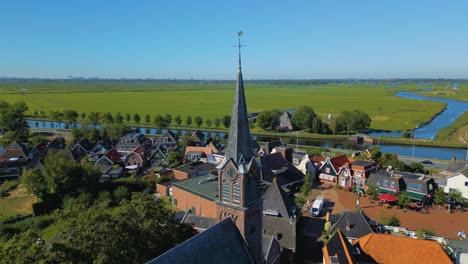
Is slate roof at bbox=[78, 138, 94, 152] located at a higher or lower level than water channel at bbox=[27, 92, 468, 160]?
higher

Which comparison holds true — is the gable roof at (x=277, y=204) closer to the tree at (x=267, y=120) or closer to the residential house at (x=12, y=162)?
the residential house at (x=12, y=162)

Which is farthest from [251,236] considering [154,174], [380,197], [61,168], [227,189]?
[154,174]

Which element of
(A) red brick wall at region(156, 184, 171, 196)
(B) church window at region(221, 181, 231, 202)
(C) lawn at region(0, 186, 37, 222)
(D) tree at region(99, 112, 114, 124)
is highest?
(B) church window at region(221, 181, 231, 202)

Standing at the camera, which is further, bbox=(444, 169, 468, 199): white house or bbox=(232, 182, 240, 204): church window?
bbox=(444, 169, 468, 199): white house

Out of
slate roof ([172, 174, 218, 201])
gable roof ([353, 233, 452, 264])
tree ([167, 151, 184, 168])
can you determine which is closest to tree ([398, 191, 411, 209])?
gable roof ([353, 233, 452, 264])

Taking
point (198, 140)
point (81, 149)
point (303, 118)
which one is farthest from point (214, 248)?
point (303, 118)

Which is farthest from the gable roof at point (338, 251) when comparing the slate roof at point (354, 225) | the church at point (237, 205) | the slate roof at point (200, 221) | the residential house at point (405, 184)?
the residential house at point (405, 184)

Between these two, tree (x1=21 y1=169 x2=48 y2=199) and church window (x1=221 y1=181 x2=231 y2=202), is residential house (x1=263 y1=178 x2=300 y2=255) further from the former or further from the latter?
tree (x1=21 y1=169 x2=48 y2=199)
